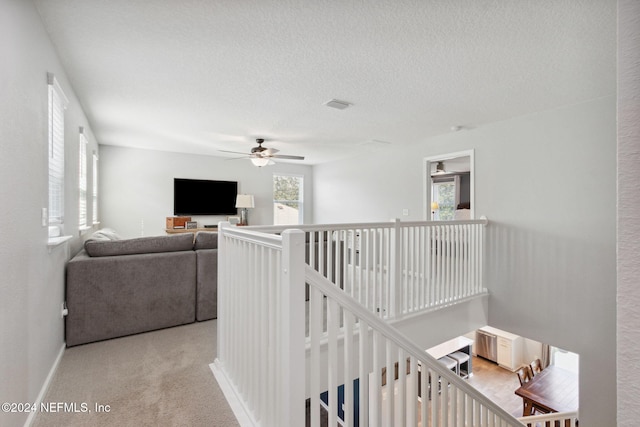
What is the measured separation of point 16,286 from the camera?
149cm

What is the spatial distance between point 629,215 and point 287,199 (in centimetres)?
712

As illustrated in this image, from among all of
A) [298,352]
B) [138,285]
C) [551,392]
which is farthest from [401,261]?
[551,392]

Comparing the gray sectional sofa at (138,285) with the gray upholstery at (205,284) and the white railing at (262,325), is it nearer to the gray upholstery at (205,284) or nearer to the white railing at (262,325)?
the gray upholstery at (205,284)

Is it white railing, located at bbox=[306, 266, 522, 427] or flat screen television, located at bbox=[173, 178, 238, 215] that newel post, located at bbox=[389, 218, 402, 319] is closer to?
white railing, located at bbox=[306, 266, 522, 427]

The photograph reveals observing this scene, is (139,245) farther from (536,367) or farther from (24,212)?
(536,367)

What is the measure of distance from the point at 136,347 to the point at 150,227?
3.71 meters

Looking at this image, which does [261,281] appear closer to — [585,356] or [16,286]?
[16,286]

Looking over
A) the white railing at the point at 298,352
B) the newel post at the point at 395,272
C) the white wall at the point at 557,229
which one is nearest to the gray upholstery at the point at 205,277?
the white railing at the point at 298,352

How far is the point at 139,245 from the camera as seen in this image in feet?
9.88

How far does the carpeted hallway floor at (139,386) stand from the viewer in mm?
1730

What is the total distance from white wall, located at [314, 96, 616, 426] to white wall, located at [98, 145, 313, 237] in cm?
466

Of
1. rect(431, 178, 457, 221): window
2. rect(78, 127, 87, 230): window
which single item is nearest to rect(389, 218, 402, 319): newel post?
rect(78, 127, 87, 230): window

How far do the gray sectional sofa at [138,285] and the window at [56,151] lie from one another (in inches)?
21.9

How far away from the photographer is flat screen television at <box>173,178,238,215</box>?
6.04 meters
